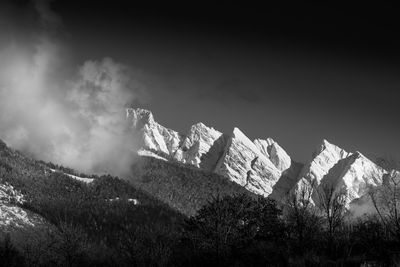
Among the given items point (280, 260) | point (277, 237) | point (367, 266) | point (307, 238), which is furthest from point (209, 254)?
point (367, 266)

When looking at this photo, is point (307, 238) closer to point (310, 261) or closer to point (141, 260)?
point (141, 260)

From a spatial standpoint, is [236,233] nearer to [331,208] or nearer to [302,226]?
[302,226]

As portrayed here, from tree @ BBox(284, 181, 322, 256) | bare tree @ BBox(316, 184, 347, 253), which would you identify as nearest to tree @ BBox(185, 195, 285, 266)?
tree @ BBox(284, 181, 322, 256)

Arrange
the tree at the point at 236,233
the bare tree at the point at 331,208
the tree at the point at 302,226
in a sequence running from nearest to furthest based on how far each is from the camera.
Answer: the bare tree at the point at 331,208 < the tree at the point at 236,233 < the tree at the point at 302,226

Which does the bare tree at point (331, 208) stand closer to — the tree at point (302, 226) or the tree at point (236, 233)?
the tree at point (302, 226)

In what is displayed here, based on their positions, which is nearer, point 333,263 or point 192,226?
point 333,263

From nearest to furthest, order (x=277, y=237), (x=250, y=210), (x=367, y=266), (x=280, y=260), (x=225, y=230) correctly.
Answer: (x=367, y=266), (x=280, y=260), (x=225, y=230), (x=277, y=237), (x=250, y=210)

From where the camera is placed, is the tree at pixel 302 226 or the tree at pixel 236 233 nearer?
the tree at pixel 236 233

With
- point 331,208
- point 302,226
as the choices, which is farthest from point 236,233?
point 331,208

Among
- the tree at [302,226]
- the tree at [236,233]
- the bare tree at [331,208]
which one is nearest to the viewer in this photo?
the bare tree at [331,208]

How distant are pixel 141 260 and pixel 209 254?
45.0 ft

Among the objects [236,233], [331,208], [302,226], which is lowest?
[236,233]

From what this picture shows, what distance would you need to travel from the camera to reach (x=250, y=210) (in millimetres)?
88500

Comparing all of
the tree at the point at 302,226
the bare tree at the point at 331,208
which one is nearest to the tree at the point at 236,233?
the tree at the point at 302,226
